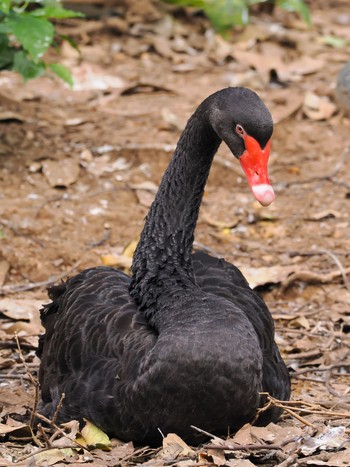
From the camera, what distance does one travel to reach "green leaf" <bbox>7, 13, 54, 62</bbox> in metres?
5.84

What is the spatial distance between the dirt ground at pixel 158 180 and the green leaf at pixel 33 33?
114 centimetres

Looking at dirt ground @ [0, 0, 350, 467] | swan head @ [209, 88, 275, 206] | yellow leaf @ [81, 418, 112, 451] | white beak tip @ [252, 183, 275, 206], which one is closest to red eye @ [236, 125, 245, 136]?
swan head @ [209, 88, 275, 206]

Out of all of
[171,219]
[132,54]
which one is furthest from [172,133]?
[171,219]

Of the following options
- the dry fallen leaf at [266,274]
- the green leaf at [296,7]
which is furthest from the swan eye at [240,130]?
the green leaf at [296,7]

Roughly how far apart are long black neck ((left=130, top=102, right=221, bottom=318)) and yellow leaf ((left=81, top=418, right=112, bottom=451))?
609 millimetres

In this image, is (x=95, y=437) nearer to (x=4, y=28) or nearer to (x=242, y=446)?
(x=242, y=446)

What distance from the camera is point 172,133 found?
7766 mm

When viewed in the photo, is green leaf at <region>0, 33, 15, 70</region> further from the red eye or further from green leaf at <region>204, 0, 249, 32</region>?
green leaf at <region>204, 0, 249, 32</region>

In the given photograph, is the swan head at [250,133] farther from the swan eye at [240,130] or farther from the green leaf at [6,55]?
the green leaf at [6,55]

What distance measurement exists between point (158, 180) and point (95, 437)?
350 cm

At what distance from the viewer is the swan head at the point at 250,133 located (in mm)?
3770

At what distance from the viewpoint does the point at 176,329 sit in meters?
3.83

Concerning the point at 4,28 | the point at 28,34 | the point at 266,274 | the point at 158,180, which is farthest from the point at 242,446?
the point at 158,180

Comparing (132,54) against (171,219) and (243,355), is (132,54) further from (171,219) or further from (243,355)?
(243,355)
